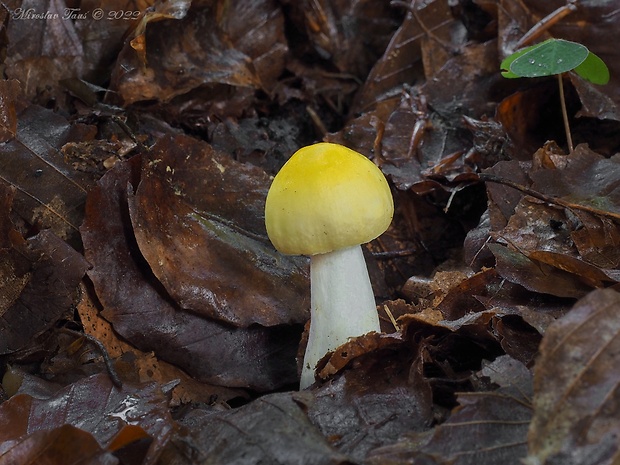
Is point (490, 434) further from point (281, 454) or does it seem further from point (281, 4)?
point (281, 4)

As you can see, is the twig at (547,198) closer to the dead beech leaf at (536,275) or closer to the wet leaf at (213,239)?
the dead beech leaf at (536,275)

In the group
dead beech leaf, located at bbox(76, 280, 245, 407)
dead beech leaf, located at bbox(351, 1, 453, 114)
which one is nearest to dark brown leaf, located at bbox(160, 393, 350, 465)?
dead beech leaf, located at bbox(76, 280, 245, 407)

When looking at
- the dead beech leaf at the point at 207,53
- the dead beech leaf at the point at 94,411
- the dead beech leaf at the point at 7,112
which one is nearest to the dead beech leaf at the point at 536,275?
the dead beech leaf at the point at 94,411

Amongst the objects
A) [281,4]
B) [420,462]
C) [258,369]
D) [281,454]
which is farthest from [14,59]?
[420,462]

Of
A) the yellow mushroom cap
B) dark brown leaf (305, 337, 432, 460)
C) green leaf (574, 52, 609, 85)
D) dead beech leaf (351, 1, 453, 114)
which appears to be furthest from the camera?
dead beech leaf (351, 1, 453, 114)

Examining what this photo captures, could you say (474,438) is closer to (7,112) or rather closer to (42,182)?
(42,182)

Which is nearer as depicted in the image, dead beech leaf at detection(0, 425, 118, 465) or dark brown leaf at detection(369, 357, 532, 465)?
dark brown leaf at detection(369, 357, 532, 465)

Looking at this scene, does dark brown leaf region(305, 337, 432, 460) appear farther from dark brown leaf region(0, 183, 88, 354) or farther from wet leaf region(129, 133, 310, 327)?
dark brown leaf region(0, 183, 88, 354)
